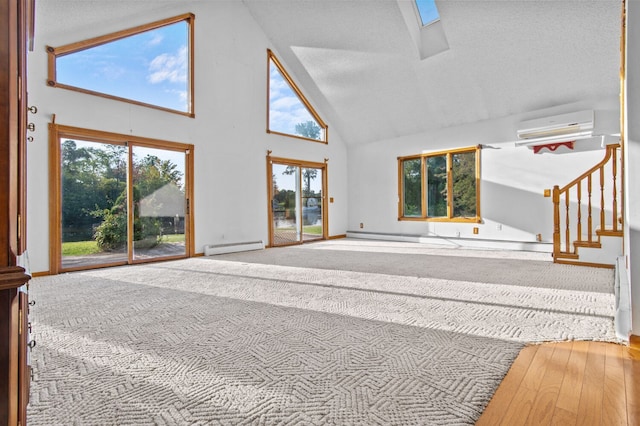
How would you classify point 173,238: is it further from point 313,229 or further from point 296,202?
point 313,229

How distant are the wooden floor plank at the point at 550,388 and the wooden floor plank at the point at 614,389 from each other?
0.16 meters

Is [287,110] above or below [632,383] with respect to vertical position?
above

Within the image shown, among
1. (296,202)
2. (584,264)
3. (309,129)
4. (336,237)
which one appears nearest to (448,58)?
(309,129)

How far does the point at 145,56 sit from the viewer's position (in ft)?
17.4

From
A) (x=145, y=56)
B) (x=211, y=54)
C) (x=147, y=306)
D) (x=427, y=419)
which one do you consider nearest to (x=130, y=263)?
(x=147, y=306)

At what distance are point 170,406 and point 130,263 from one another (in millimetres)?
4257

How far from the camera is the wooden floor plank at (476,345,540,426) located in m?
1.31

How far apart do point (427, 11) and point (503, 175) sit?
10.6ft

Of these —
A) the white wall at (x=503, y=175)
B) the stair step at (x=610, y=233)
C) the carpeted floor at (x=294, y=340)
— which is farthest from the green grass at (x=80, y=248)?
the stair step at (x=610, y=233)

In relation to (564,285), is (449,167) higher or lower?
higher

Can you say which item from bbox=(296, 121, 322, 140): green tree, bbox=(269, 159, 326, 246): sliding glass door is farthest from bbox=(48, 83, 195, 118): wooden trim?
bbox=(296, 121, 322, 140): green tree

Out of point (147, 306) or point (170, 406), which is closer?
point (170, 406)

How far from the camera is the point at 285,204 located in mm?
7328

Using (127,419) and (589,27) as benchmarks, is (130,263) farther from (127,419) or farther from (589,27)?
(589,27)
